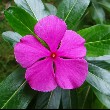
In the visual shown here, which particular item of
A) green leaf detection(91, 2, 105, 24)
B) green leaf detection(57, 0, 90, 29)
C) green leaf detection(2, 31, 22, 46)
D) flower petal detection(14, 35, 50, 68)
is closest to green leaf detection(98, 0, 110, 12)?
green leaf detection(91, 2, 105, 24)

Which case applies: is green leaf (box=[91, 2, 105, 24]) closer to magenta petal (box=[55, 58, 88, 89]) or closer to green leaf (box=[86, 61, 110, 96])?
green leaf (box=[86, 61, 110, 96])

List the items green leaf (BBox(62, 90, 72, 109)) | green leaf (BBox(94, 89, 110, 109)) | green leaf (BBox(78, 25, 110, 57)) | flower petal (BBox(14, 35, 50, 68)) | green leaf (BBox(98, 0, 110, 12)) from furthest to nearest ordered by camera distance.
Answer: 1. green leaf (BBox(98, 0, 110, 12))
2. green leaf (BBox(62, 90, 72, 109))
3. green leaf (BBox(94, 89, 110, 109))
4. green leaf (BBox(78, 25, 110, 57))
5. flower petal (BBox(14, 35, 50, 68))

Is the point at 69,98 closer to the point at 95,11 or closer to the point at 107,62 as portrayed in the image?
the point at 107,62

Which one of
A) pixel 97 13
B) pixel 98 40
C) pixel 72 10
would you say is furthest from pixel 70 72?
pixel 97 13

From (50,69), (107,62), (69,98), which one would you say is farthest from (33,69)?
(69,98)

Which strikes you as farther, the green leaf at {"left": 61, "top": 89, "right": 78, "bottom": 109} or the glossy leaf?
the green leaf at {"left": 61, "top": 89, "right": 78, "bottom": 109}

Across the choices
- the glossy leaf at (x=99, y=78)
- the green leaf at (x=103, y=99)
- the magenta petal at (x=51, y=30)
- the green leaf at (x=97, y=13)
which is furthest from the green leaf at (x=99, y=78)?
the green leaf at (x=97, y=13)
